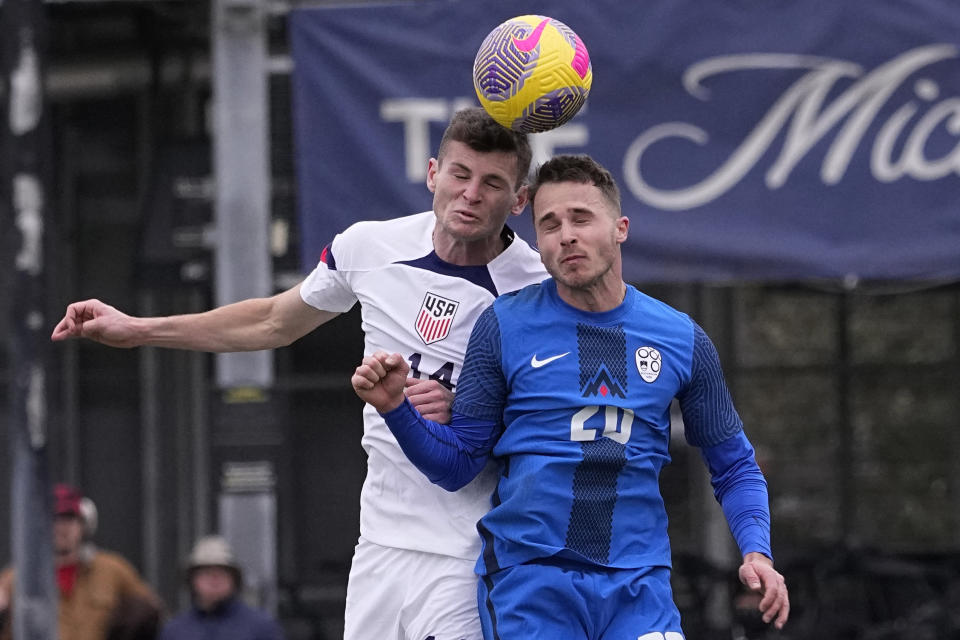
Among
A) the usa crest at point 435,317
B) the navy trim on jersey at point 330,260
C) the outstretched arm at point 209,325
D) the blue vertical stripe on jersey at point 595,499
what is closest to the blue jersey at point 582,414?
the blue vertical stripe on jersey at point 595,499

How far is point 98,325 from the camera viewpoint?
475 centimetres

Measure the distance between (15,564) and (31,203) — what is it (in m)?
1.66

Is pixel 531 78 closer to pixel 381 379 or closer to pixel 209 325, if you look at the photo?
pixel 381 379

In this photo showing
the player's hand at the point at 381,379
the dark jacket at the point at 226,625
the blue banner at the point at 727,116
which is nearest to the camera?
the player's hand at the point at 381,379

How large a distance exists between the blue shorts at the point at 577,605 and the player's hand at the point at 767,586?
0.25m

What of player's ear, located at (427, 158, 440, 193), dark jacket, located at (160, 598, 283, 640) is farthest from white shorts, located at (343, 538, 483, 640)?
dark jacket, located at (160, 598, 283, 640)

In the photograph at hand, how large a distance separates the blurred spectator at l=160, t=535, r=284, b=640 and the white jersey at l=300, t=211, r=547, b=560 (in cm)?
339

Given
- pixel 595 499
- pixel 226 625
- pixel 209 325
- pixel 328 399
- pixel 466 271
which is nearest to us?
pixel 595 499

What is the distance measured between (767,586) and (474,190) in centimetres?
131

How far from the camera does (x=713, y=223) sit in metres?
8.78

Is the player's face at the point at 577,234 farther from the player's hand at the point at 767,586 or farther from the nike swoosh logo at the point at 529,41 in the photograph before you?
the player's hand at the point at 767,586

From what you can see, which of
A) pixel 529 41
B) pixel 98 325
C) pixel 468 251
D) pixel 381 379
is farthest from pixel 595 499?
pixel 98 325

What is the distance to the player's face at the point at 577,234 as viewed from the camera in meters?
4.32

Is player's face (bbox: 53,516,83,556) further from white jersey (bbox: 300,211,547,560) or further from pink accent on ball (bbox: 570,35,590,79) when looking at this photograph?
pink accent on ball (bbox: 570,35,590,79)
